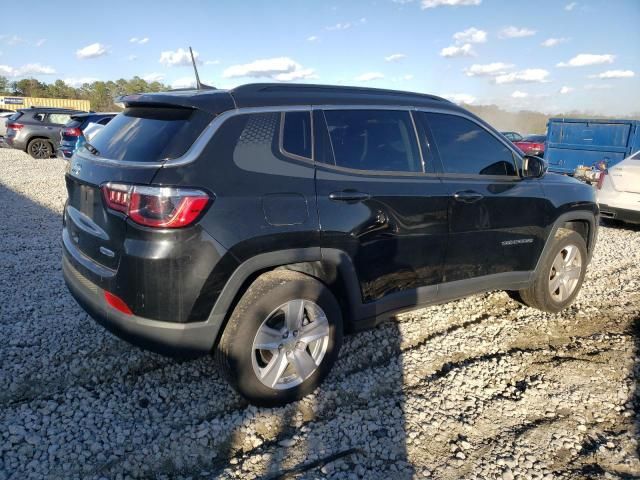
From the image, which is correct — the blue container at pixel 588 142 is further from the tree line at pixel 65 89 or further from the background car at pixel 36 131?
the tree line at pixel 65 89

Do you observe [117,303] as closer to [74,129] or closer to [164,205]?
[164,205]

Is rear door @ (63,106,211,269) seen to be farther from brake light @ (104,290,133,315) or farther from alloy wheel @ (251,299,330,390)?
alloy wheel @ (251,299,330,390)

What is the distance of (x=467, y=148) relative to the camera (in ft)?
12.4

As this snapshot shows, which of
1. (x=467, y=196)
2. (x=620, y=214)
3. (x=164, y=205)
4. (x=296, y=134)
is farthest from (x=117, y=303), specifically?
(x=620, y=214)

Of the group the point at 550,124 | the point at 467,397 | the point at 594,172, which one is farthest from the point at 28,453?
the point at 550,124

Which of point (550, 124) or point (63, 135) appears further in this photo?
point (550, 124)

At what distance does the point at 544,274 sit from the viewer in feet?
14.2

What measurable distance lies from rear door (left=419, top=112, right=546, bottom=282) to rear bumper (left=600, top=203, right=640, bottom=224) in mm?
4891

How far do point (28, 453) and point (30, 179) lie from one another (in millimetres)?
10621

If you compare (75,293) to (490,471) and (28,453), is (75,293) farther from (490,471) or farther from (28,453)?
(490,471)

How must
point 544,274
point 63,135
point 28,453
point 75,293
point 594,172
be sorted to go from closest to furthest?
point 28,453, point 75,293, point 544,274, point 594,172, point 63,135

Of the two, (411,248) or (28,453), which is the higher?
(411,248)

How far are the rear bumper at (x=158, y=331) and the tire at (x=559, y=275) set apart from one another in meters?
3.01

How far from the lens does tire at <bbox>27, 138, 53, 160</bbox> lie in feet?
53.6
